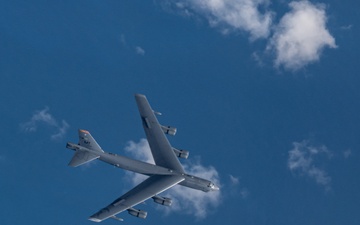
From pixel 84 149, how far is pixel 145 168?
711 inches

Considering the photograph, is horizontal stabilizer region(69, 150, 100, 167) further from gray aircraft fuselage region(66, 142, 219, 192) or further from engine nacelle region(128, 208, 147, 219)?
engine nacelle region(128, 208, 147, 219)

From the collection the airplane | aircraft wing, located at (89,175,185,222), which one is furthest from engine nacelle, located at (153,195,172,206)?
aircraft wing, located at (89,175,185,222)

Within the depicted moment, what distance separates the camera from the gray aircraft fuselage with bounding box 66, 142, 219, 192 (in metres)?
196

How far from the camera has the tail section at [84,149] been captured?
196625 mm

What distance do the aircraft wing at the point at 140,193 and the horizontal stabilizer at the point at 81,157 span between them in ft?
49.3

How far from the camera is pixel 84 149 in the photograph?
198 m

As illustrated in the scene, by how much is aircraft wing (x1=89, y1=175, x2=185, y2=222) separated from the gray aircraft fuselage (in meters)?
1.50

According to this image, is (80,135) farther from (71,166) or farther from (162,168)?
(162,168)

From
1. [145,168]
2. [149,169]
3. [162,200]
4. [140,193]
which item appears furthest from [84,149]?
[162,200]

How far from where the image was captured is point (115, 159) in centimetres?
19838

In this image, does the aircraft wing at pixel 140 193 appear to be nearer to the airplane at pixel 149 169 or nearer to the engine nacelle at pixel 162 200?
the airplane at pixel 149 169

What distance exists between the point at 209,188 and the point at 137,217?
21.6 meters

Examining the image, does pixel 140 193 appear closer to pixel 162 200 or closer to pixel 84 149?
pixel 162 200

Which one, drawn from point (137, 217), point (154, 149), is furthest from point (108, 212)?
point (154, 149)
